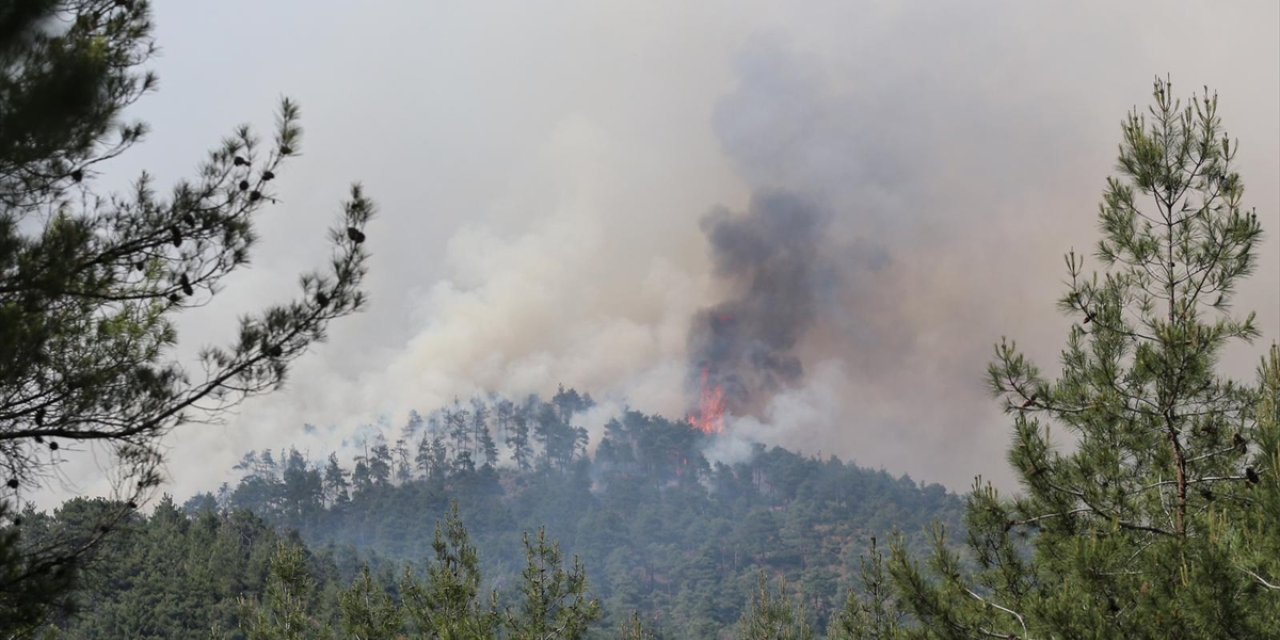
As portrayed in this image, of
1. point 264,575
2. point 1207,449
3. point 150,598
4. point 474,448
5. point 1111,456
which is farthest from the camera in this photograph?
point 474,448

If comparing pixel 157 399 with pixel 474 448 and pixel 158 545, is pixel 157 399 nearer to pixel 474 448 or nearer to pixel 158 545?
pixel 158 545

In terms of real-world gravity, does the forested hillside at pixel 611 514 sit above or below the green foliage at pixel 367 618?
above

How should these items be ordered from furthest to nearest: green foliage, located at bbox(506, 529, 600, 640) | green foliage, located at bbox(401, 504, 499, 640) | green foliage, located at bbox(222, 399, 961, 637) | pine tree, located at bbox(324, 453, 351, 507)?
pine tree, located at bbox(324, 453, 351, 507) < green foliage, located at bbox(222, 399, 961, 637) < green foliage, located at bbox(506, 529, 600, 640) < green foliage, located at bbox(401, 504, 499, 640)

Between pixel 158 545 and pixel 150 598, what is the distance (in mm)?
9873

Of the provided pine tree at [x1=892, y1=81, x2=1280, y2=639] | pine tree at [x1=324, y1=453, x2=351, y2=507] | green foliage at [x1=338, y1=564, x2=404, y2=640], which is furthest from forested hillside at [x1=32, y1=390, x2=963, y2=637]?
pine tree at [x1=892, y1=81, x2=1280, y2=639]

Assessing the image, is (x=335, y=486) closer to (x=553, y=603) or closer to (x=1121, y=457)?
(x=553, y=603)

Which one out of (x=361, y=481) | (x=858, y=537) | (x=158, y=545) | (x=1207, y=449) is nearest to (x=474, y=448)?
(x=361, y=481)

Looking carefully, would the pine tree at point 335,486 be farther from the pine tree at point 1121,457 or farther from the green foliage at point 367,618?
the pine tree at point 1121,457

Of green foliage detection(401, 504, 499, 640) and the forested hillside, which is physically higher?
the forested hillside

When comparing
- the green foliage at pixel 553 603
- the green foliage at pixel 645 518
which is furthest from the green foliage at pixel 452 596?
the green foliage at pixel 645 518

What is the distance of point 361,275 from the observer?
659 cm

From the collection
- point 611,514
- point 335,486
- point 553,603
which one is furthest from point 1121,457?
point 611,514

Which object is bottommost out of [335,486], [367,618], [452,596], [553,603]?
[367,618]

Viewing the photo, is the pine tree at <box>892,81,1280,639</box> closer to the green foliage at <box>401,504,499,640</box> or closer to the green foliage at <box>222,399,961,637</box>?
the green foliage at <box>401,504,499,640</box>
